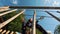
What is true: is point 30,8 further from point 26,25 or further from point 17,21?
point 17,21

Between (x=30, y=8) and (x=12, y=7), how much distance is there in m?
0.31

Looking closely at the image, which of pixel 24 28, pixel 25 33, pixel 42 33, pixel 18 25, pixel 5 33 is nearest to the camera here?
pixel 5 33

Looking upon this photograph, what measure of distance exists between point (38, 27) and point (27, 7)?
1.62 ft

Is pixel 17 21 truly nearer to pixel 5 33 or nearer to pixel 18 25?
pixel 18 25

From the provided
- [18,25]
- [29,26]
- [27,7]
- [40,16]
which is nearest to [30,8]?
[27,7]

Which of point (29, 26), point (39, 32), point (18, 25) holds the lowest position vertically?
point (18, 25)

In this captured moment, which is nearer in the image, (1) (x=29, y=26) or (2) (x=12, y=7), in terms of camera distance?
(1) (x=29, y=26)

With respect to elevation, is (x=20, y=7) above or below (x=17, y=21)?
above

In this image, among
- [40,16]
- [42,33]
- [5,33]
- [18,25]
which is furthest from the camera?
[18,25]

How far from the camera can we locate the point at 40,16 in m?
3.49

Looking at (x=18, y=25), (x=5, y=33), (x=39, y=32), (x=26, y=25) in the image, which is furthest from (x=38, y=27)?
(x=18, y=25)

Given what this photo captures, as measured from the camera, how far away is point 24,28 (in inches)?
99.0

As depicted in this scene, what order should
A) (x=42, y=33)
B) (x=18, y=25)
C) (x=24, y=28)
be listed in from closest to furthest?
(x=24, y=28), (x=42, y=33), (x=18, y=25)

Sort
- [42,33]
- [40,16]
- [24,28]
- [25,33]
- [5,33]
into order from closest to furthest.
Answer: [5,33]
[25,33]
[24,28]
[42,33]
[40,16]
